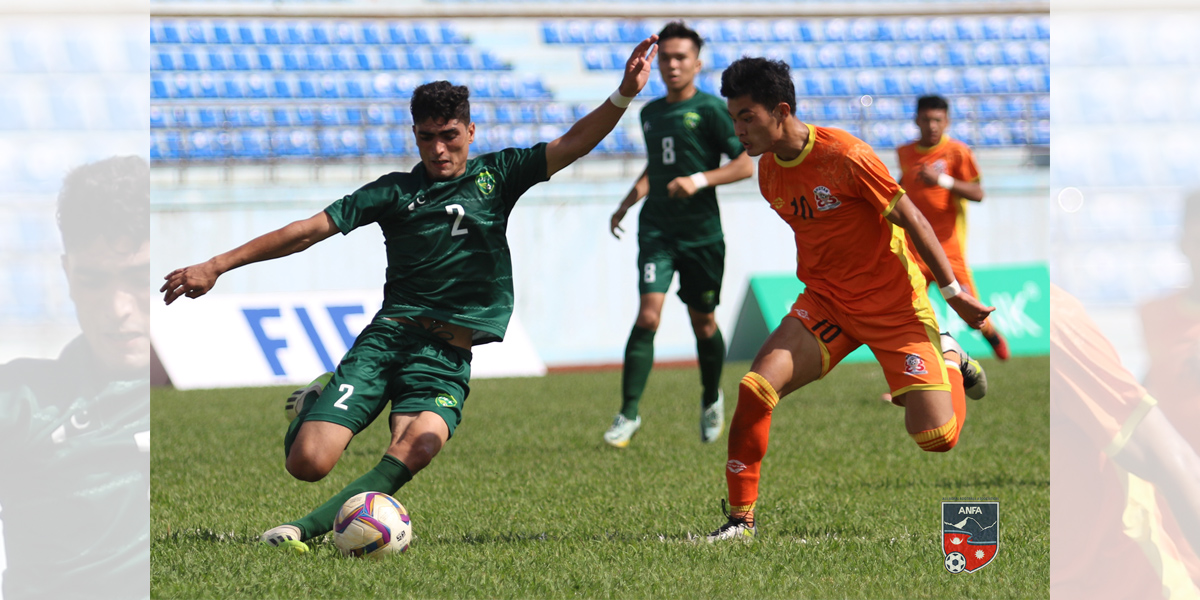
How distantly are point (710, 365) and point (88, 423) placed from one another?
501 centimetres

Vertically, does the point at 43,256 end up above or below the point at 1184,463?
above

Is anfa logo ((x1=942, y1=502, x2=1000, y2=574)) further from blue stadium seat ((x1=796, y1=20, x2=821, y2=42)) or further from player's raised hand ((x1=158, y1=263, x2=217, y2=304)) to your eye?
blue stadium seat ((x1=796, y1=20, x2=821, y2=42))

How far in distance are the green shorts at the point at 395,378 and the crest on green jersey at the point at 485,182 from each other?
0.65 meters

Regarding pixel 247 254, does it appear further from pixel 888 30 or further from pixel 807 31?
pixel 888 30

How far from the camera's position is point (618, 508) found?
203 inches

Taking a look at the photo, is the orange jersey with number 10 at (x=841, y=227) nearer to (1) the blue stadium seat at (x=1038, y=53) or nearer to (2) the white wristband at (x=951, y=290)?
(2) the white wristband at (x=951, y=290)

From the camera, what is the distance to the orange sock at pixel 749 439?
14.6ft

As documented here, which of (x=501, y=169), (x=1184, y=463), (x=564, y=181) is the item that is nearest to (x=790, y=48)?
(x=564, y=181)

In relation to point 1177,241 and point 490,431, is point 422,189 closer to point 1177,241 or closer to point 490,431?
point 1177,241

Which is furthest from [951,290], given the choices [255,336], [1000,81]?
[1000,81]

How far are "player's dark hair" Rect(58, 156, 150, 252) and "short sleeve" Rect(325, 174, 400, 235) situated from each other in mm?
1434

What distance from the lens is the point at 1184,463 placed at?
2945mm

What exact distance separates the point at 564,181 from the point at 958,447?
10.2 metres

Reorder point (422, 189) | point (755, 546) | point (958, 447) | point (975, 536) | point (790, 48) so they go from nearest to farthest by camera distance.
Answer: point (975, 536)
point (755, 546)
point (422, 189)
point (958, 447)
point (790, 48)
